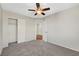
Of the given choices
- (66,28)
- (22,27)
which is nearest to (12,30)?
(22,27)

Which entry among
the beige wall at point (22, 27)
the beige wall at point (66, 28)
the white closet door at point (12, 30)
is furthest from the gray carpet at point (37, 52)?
the white closet door at point (12, 30)

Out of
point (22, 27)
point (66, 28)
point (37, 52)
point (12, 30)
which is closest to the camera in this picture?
point (37, 52)

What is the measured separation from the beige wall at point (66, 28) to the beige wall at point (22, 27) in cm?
215

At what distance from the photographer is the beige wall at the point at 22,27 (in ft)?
15.5

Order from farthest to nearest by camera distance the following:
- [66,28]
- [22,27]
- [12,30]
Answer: [22,27]
[12,30]
[66,28]

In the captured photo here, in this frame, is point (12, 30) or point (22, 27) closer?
point (12, 30)

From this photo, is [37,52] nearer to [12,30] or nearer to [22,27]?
[12,30]

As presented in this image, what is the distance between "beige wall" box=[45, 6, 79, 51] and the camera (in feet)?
12.6

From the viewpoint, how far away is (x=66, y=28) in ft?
14.4

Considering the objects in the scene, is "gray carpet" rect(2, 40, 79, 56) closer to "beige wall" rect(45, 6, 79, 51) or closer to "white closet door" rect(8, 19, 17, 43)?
"beige wall" rect(45, 6, 79, 51)

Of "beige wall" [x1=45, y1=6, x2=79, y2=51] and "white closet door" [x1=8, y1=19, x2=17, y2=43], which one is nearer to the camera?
"beige wall" [x1=45, y1=6, x2=79, y2=51]

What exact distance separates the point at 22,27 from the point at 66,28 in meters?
3.64

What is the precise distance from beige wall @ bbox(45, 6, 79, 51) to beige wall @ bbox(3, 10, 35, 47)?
215 cm

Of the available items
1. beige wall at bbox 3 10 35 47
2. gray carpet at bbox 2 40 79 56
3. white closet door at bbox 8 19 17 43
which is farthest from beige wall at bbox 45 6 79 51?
white closet door at bbox 8 19 17 43
